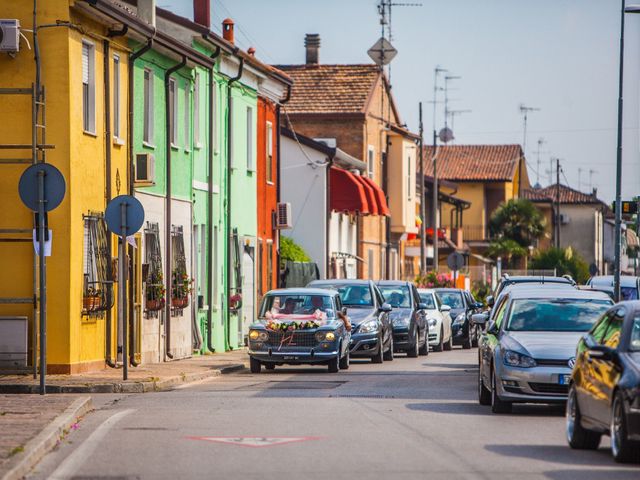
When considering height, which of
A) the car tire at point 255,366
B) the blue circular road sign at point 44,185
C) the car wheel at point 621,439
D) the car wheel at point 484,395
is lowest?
the car tire at point 255,366

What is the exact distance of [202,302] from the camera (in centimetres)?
3641

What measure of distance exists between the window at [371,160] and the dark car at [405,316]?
24818mm

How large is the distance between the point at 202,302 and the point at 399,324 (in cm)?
461

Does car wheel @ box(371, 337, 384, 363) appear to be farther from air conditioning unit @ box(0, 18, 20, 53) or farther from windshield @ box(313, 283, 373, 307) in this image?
air conditioning unit @ box(0, 18, 20, 53)

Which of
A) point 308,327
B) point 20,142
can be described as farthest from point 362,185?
point 20,142

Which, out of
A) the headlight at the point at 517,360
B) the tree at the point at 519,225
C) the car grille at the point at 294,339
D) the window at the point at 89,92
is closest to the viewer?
the headlight at the point at 517,360

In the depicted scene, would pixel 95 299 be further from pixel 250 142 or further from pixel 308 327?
pixel 250 142

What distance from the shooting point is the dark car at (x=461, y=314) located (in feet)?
Result: 149

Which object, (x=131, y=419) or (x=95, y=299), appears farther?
(x=95, y=299)

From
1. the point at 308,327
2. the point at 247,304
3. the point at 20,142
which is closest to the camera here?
the point at 20,142

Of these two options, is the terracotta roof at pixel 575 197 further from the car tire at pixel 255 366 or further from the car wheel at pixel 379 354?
the car tire at pixel 255 366

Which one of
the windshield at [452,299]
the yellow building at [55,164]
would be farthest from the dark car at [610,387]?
the windshield at [452,299]

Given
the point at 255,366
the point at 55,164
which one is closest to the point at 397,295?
the point at 255,366

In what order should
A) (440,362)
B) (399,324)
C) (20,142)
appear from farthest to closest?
Result: (399,324), (440,362), (20,142)
